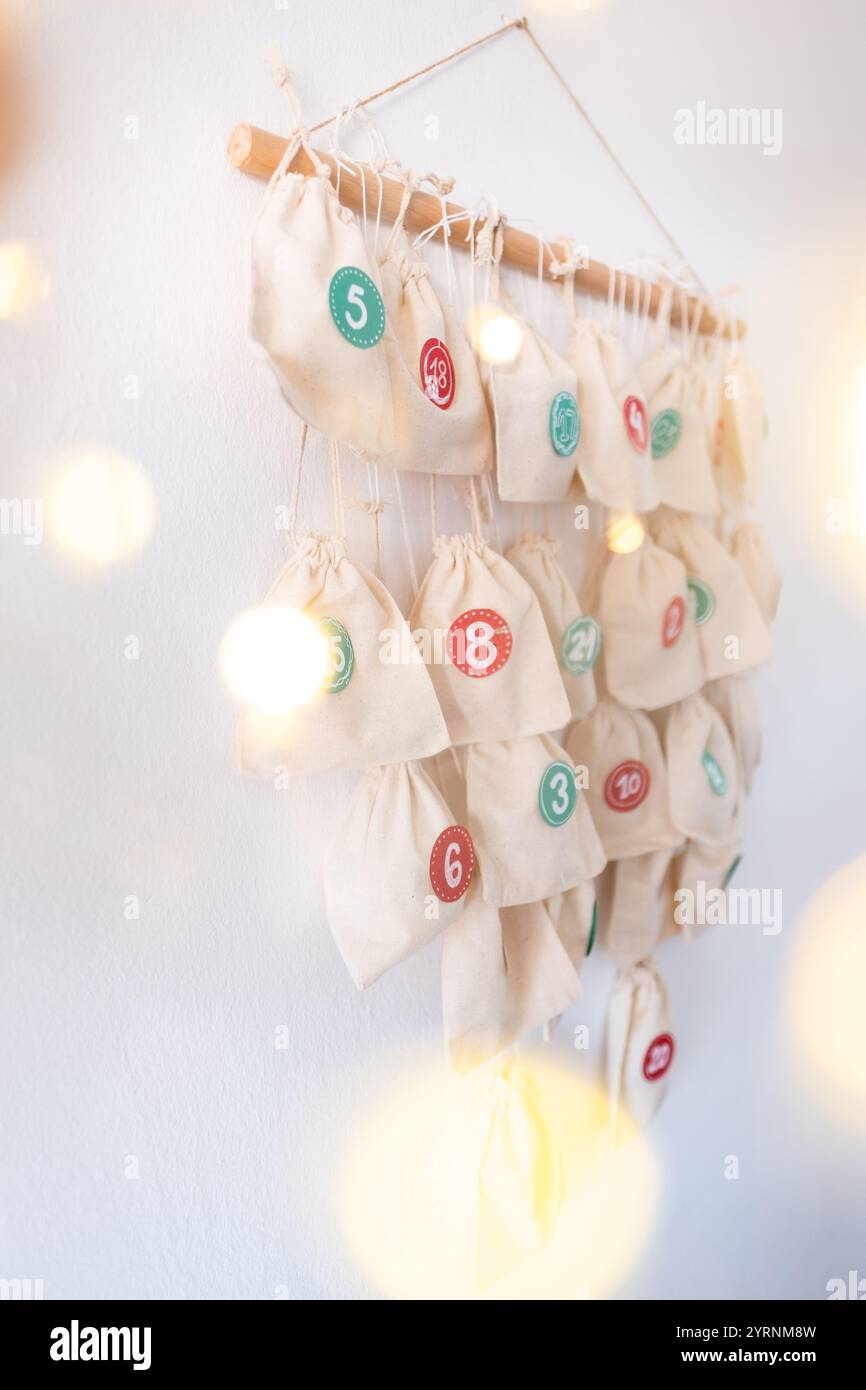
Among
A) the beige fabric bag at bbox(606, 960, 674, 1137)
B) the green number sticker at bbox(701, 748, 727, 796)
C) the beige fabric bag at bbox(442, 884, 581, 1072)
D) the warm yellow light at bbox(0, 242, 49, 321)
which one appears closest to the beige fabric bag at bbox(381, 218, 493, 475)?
the warm yellow light at bbox(0, 242, 49, 321)

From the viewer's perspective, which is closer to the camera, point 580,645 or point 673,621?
point 580,645

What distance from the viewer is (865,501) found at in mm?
1284

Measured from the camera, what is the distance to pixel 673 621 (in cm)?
96

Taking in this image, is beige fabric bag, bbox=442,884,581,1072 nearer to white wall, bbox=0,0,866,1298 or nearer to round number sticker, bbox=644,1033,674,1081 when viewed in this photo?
white wall, bbox=0,0,866,1298

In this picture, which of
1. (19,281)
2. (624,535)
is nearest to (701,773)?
(624,535)

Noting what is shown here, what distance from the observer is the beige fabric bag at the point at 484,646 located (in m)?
0.75

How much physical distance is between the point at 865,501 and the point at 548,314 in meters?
0.64

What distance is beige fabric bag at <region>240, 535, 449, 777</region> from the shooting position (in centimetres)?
65

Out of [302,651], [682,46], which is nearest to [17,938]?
[302,651]

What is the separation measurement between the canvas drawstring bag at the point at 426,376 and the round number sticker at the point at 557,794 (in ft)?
0.87

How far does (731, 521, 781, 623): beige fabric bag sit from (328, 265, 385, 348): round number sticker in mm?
642

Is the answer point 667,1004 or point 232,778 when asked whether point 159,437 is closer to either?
point 232,778

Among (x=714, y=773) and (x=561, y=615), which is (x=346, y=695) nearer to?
(x=561, y=615)

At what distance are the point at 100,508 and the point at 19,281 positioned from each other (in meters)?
0.15
